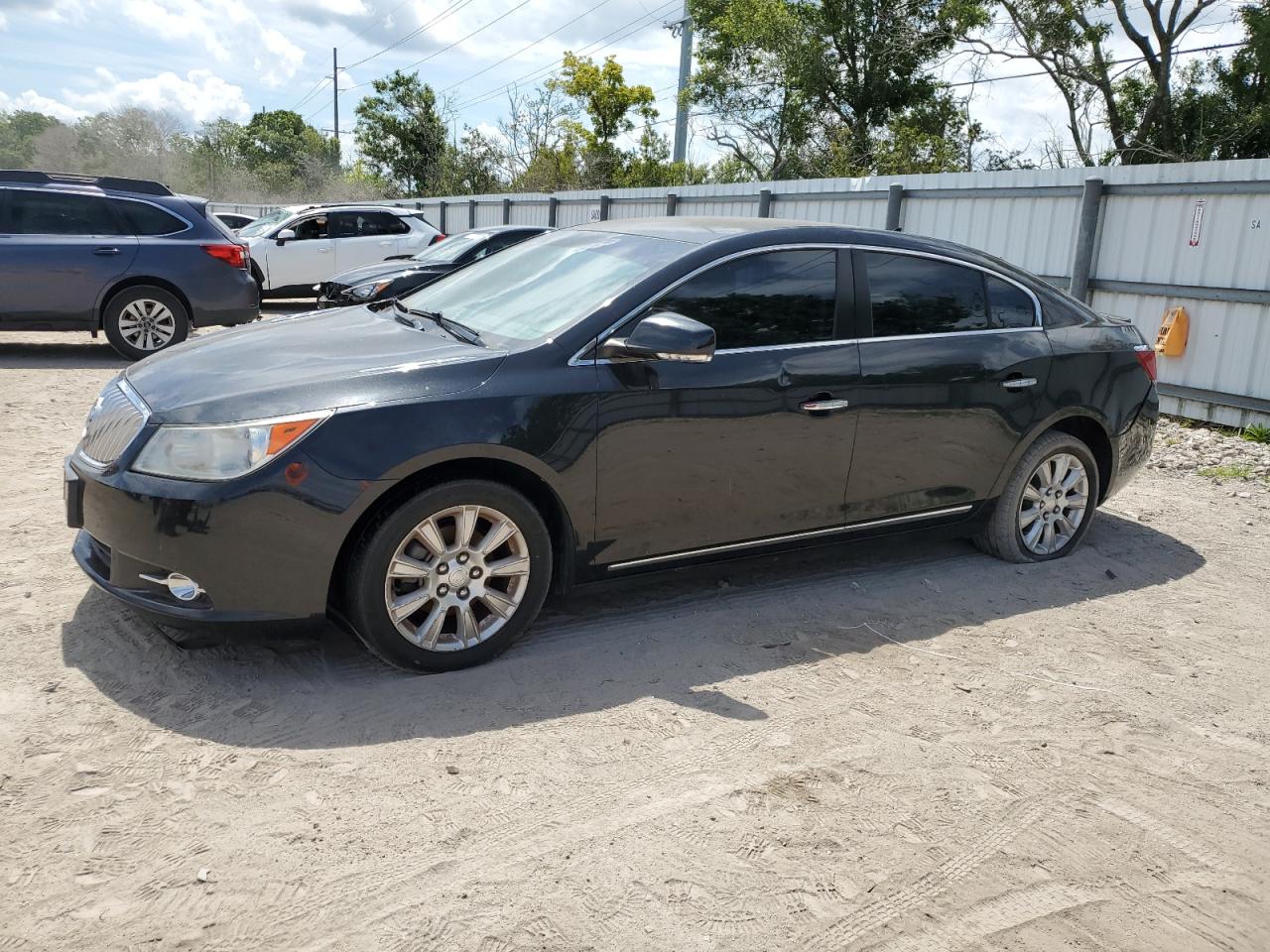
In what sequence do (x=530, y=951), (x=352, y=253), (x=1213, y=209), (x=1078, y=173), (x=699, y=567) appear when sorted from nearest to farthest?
(x=530, y=951) → (x=699, y=567) → (x=1213, y=209) → (x=1078, y=173) → (x=352, y=253)

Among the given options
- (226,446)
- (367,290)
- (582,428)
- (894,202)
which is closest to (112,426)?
(226,446)

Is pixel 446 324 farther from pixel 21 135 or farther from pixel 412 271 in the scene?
pixel 21 135

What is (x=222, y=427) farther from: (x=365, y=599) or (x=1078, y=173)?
(x=1078, y=173)

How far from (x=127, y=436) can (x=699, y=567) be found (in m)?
2.22

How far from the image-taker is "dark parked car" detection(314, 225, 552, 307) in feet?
39.7

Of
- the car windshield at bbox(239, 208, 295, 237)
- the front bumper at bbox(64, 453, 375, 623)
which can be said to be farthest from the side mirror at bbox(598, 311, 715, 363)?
the car windshield at bbox(239, 208, 295, 237)

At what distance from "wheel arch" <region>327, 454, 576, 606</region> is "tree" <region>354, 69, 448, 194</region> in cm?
4510

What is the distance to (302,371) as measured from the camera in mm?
3863

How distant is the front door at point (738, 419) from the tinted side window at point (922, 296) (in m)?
0.20

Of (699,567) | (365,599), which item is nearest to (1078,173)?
(699,567)

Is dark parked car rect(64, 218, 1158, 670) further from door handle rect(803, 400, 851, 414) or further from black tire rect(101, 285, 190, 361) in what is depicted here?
black tire rect(101, 285, 190, 361)

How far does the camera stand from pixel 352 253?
655 inches

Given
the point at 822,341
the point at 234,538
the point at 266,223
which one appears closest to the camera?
the point at 234,538

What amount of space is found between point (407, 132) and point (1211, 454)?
4430 centimetres
